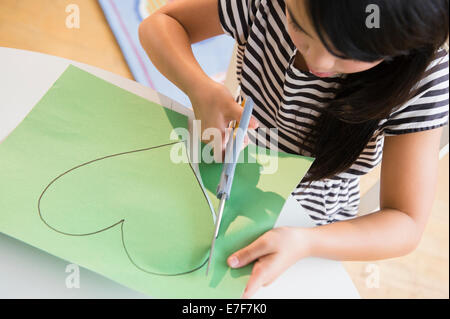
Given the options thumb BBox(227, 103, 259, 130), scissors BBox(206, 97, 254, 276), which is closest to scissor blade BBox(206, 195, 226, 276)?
scissors BBox(206, 97, 254, 276)

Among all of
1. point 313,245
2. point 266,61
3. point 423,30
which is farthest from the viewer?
point 266,61

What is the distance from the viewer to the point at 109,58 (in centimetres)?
122

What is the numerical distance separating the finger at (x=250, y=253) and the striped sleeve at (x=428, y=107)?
9.0 inches

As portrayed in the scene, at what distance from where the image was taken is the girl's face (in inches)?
15.5

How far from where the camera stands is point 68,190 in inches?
17.8

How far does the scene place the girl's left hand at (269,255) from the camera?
434mm

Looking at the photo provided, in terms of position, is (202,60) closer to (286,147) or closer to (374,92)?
(286,147)

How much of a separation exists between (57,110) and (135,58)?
73 centimetres

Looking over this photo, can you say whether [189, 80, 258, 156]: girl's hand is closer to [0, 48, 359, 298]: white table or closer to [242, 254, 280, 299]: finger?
[0, 48, 359, 298]: white table

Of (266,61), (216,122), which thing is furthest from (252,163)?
(266,61)

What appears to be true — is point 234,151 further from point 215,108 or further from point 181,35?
point 181,35

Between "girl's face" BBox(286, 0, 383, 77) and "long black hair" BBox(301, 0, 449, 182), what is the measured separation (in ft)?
0.04

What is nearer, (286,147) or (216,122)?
(216,122)
